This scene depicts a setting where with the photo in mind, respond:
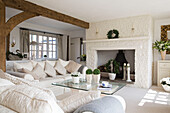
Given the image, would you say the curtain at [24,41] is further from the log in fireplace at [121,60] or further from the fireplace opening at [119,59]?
the log in fireplace at [121,60]

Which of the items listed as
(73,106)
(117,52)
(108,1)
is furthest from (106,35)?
(73,106)

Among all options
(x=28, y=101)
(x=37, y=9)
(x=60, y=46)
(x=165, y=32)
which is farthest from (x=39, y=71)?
(x=165, y=32)

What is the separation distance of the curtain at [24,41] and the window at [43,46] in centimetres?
34

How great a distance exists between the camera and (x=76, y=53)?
7.70 m

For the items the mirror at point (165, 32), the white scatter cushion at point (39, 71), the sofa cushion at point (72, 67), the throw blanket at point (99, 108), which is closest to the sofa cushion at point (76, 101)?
the throw blanket at point (99, 108)

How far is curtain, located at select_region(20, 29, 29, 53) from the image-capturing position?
5925 mm

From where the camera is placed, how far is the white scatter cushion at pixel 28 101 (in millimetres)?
699

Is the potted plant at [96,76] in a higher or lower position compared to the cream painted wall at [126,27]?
lower

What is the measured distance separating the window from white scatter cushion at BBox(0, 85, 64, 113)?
230 inches

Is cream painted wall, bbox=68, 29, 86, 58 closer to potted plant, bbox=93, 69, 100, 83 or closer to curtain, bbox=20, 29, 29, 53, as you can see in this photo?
curtain, bbox=20, 29, 29, 53

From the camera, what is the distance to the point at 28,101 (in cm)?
75

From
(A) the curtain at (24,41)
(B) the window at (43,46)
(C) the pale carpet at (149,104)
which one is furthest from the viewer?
(B) the window at (43,46)

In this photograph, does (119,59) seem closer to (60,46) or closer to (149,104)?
(149,104)

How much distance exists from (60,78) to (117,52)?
2.86 meters
